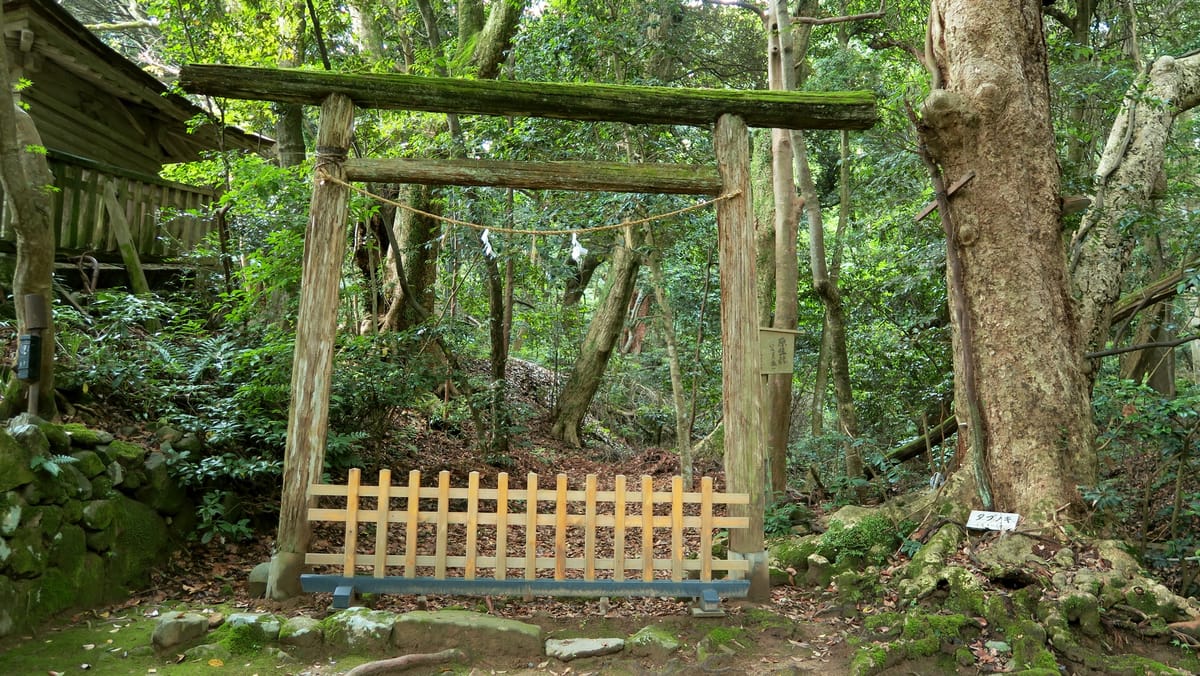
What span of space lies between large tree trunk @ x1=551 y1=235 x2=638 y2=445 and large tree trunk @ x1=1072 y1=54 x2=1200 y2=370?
19.6 ft

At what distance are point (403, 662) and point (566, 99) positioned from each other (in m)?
3.84

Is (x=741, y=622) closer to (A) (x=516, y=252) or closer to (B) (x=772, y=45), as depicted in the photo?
(A) (x=516, y=252)

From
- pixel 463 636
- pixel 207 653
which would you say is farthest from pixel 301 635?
pixel 463 636

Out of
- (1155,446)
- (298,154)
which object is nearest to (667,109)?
(1155,446)

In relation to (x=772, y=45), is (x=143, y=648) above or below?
below

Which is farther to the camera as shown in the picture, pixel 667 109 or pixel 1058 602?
pixel 667 109

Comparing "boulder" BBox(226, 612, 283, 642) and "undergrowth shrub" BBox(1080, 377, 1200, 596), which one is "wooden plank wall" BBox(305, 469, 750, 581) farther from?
"undergrowth shrub" BBox(1080, 377, 1200, 596)

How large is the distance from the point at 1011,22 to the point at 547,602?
18.9 ft

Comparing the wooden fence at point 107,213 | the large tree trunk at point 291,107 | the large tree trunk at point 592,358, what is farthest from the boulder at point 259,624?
the large tree trunk at point 592,358

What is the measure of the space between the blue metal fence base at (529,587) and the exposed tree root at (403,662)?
537 millimetres

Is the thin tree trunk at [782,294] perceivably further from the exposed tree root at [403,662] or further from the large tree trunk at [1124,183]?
the exposed tree root at [403,662]

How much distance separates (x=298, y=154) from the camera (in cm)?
929

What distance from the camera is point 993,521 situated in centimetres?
509

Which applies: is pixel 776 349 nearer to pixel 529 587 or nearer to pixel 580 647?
pixel 529 587
